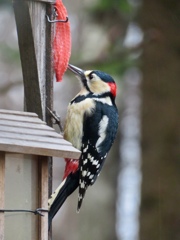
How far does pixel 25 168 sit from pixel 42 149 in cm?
14

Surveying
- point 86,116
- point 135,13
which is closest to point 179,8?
point 135,13

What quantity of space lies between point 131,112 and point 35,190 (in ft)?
26.1

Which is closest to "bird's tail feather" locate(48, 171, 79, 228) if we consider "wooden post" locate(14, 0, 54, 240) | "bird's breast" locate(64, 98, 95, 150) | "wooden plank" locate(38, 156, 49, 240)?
"wooden post" locate(14, 0, 54, 240)

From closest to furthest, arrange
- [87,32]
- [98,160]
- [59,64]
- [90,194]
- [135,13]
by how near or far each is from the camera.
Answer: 1. [59,64]
2. [98,160]
3. [135,13]
4. [87,32]
5. [90,194]

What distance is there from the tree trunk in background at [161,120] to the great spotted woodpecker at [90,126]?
234 centimetres

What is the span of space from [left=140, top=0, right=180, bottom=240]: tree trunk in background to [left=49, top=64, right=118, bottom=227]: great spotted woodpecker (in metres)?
2.34

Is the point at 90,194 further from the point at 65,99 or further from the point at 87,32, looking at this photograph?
the point at 87,32

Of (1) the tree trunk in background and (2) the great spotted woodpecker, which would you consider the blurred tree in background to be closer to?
(1) the tree trunk in background

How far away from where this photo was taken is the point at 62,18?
181 inches

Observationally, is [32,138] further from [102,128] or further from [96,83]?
[96,83]

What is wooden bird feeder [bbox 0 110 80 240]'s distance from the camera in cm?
359

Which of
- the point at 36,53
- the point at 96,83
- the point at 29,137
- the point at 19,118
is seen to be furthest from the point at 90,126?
the point at 29,137

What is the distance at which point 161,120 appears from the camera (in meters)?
8.08

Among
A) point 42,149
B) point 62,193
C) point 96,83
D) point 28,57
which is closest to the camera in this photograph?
point 42,149
